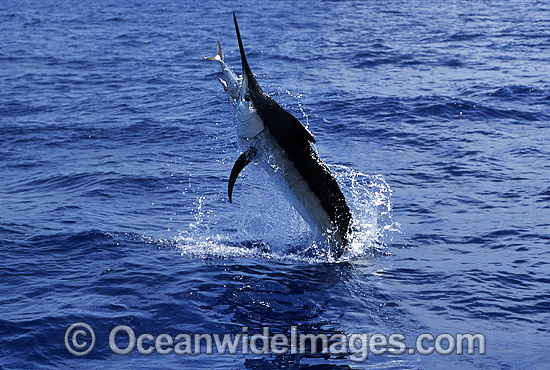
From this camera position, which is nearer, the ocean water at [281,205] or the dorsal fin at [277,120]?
the ocean water at [281,205]

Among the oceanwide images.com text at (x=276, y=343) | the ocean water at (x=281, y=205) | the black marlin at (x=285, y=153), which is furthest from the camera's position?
the black marlin at (x=285, y=153)

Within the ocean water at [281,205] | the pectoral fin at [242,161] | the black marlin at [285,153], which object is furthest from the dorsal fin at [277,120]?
the ocean water at [281,205]

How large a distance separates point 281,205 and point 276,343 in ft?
9.42

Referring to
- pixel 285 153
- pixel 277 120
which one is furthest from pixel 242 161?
pixel 277 120

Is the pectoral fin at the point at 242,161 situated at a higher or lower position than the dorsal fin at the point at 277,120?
lower

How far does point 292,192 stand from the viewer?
866cm

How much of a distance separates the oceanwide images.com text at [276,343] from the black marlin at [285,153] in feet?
5.87

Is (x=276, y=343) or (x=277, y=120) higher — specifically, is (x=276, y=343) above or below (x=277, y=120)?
below

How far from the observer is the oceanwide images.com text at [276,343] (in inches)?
271

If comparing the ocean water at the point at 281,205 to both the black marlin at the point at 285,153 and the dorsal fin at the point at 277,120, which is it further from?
the dorsal fin at the point at 277,120

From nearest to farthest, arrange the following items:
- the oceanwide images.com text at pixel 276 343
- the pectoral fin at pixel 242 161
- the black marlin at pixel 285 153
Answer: the oceanwide images.com text at pixel 276 343, the black marlin at pixel 285 153, the pectoral fin at pixel 242 161

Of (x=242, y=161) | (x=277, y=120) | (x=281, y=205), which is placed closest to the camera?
(x=277, y=120)

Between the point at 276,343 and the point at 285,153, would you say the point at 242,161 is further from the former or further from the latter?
the point at 276,343

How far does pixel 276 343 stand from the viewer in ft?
23.0
